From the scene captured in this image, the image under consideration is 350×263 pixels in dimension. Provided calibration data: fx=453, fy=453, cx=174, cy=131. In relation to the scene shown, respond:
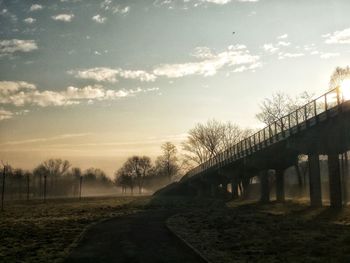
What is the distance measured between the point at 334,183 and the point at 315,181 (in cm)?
→ 379

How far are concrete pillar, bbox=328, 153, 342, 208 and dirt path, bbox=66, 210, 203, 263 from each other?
566 inches

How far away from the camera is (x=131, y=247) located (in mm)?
16484

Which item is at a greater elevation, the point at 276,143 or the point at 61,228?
the point at 276,143

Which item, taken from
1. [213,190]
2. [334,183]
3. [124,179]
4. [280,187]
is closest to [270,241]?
[334,183]

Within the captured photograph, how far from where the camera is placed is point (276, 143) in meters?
40.1

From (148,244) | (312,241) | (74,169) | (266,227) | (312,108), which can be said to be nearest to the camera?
(312,241)

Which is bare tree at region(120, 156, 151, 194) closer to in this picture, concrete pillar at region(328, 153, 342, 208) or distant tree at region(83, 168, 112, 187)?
distant tree at region(83, 168, 112, 187)

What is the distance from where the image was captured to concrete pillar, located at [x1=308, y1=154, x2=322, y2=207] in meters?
35.0

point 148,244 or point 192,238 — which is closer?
point 148,244

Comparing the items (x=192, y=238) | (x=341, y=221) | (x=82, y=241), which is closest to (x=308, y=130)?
(x=341, y=221)

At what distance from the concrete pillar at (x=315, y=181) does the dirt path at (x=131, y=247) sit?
16492 mm

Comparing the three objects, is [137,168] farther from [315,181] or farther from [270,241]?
[270,241]

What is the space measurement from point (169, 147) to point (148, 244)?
11539cm

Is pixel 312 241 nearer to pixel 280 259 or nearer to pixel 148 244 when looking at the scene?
pixel 280 259
